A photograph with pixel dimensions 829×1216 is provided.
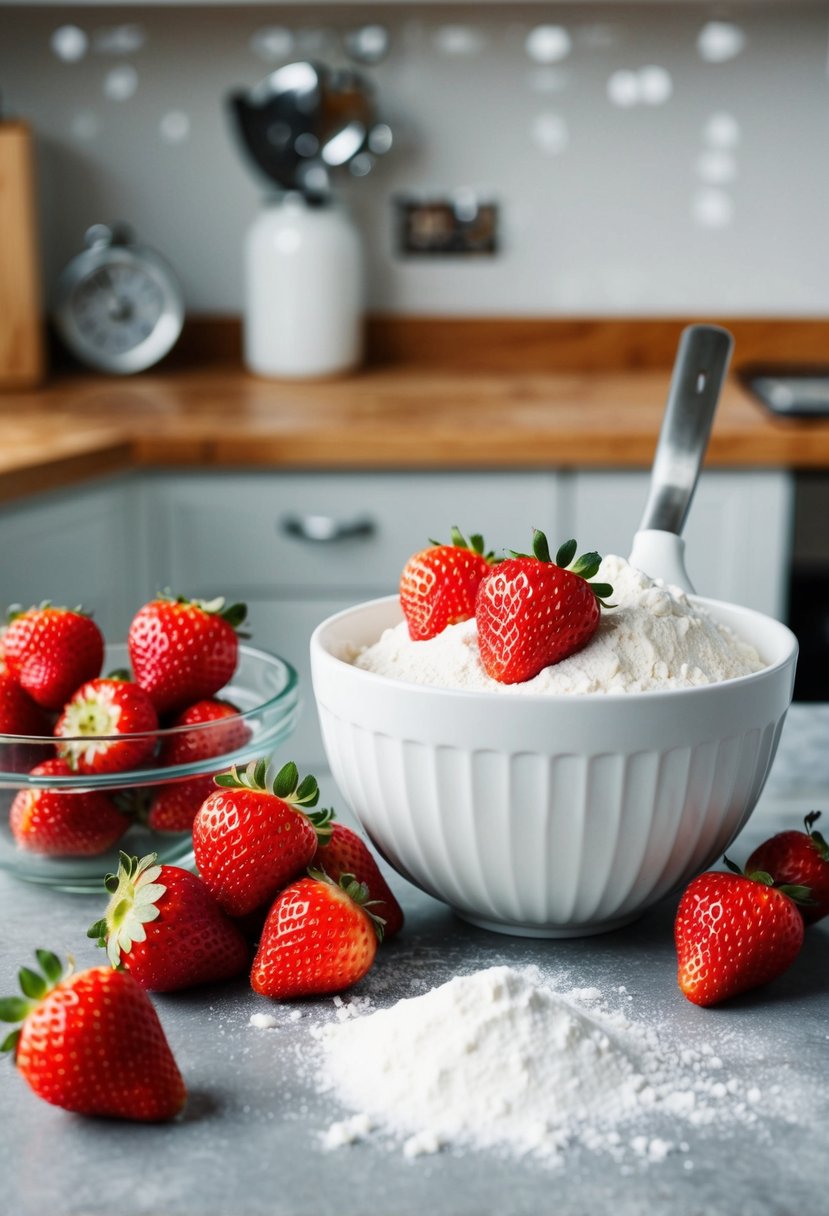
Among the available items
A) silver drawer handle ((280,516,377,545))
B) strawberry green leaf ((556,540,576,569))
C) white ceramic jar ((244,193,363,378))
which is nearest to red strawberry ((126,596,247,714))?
strawberry green leaf ((556,540,576,569))

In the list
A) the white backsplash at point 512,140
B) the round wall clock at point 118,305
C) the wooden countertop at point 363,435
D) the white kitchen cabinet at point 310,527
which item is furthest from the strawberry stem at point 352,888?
the white backsplash at point 512,140

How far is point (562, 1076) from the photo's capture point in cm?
54

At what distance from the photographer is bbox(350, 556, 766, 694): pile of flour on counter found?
642 mm

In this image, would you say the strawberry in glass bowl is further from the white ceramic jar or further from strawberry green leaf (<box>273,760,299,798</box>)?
the white ceramic jar

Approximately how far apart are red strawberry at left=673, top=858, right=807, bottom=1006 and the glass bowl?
0.80 ft

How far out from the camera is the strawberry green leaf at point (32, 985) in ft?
1.70

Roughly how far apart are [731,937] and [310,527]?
1.29 meters

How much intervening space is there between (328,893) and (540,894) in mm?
112

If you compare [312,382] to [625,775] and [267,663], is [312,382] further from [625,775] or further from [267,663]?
[625,775]

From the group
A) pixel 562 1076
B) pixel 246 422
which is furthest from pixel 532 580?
pixel 246 422

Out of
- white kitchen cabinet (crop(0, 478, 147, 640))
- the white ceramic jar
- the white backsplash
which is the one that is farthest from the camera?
the white backsplash

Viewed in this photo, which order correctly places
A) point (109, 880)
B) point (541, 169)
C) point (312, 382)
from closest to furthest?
point (109, 880) < point (312, 382) < point (541, 169)

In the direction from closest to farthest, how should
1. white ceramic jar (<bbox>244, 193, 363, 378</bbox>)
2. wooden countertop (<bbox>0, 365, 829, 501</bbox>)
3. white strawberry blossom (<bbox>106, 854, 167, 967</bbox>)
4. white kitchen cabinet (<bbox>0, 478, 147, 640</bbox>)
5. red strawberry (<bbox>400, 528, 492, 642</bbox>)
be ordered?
white strawberry blossom (<bbox>106, 854, 167, 967</bbox>) → red strawberry (<bbox>400, 528, 492, 642</bbox>) → white kitchen cabinet (<bbox>0, 478, 147, 640</bbox>) → wooden countertop (<bbox>0, 365, 829, 501</bbox>) → white ceramic jar (<bbox>244, 193, 363, 378</bbox>)

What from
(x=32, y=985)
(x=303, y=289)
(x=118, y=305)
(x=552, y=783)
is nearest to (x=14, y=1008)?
(x=32, y=985)
